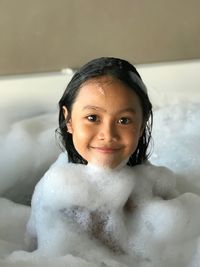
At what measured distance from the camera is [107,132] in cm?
77

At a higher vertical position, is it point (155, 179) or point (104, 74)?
point (104, 74)

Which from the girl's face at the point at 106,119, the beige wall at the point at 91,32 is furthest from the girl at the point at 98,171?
the beige wall at the point at 91,32

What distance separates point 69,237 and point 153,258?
14 centimetres

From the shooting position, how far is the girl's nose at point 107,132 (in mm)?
773

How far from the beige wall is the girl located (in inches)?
18.0

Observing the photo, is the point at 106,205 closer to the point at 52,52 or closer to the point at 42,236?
the point at 42,236

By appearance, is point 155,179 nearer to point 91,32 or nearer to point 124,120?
point 124,120

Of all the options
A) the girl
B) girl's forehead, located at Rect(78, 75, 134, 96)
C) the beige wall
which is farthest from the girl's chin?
the beige wall

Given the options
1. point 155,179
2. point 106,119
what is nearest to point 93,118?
point 106,119

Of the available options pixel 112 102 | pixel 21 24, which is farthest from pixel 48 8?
pixel 112 102

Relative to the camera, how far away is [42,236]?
2.85 feet

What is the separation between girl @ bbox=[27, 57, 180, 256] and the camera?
2.56 feet

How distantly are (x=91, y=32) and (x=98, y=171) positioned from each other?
0.59m

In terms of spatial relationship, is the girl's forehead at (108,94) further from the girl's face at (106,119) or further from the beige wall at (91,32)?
the beige wall at (91,32)
